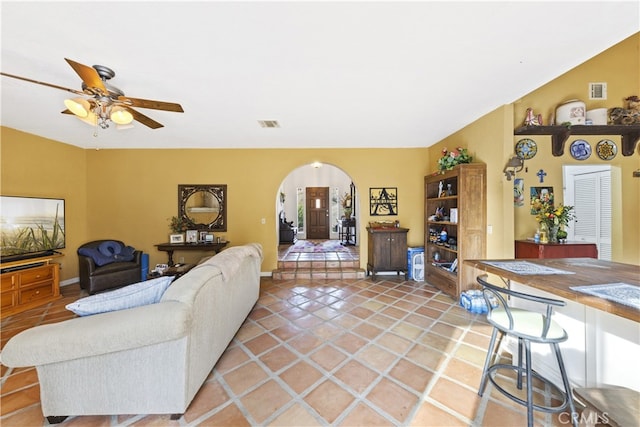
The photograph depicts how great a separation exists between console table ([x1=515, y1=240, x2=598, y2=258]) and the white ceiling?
1.93 meters

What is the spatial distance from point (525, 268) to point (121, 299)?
3078 millimetres

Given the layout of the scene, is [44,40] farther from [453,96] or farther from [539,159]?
[539,159]

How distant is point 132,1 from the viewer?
134 cm

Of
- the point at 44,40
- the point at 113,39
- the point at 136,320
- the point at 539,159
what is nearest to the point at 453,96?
the point at 539,159

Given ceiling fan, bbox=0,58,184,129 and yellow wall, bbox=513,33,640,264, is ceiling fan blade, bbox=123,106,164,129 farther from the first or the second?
yellow wall, bbox=513,33,640,264

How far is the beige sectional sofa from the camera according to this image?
4.25 ft

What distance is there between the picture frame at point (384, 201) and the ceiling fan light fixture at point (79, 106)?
4234 millimetres

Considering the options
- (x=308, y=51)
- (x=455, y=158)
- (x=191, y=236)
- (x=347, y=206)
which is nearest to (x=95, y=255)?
(x=191, y=236)

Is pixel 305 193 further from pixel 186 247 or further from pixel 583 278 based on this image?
pixel 583 278

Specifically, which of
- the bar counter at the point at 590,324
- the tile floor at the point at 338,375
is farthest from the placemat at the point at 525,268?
the tile floor at the point at 338,375

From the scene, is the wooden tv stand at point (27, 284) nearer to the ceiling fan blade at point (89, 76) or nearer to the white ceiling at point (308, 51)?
the white ceiling at point (308, 51)

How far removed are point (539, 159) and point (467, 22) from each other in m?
2.82

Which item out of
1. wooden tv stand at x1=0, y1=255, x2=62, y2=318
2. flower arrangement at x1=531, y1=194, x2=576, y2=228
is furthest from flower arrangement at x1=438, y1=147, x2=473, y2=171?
wooden tv stand at x1=0, y1=255, x2=62, y2=318

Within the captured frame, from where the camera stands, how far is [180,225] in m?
4.46
